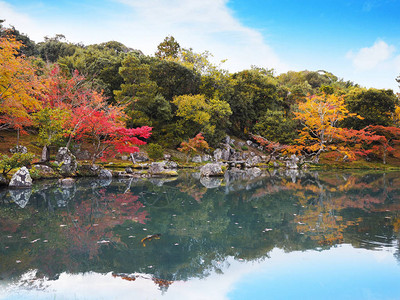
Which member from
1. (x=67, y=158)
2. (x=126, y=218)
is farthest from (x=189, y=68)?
(x=126, y=218)

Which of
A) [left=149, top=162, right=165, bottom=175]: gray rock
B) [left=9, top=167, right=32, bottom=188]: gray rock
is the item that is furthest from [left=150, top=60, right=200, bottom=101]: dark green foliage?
[left=9, top=167, right=32, bottom=188]: gray rock

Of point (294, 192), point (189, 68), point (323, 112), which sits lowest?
point (294, 192)

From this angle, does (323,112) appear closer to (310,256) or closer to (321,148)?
(321,148)


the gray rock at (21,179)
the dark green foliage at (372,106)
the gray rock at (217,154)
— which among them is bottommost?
the gray rock at (21,179)

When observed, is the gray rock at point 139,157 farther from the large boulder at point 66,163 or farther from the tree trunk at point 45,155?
the large boulder at point 66,163

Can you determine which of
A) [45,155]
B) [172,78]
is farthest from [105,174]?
[172,78]

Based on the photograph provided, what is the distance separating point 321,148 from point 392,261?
20.6 m

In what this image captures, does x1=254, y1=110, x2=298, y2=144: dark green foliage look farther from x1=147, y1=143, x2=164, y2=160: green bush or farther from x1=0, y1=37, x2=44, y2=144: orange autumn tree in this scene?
x1=0, y1=37, x2=44, y2=144: orange autumn tree

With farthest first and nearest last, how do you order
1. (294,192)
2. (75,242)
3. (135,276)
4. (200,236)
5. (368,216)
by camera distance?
(294,192) < (368,216) < (200,236) < (75,242) < (135,276)

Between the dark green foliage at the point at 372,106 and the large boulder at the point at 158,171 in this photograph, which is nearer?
the large boulder at the point at 158,171

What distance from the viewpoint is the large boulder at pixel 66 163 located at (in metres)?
13.7

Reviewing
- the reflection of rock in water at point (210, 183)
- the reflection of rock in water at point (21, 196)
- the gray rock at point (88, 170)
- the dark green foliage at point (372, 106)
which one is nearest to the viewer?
the reflection of rock in water at point (21, 196)

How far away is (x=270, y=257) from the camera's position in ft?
15.5

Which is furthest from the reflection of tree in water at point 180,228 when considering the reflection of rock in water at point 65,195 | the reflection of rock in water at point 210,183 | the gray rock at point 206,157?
the gray rock at point 206,157
